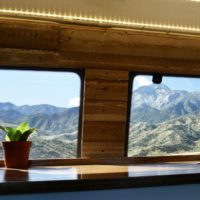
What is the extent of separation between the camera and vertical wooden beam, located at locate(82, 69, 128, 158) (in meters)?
2.88

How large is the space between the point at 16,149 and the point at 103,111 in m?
0.78

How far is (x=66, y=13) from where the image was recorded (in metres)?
2.49

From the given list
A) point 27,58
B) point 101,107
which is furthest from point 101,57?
point 27,58

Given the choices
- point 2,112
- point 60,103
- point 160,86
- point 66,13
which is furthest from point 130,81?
point 2,112

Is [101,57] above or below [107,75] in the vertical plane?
above

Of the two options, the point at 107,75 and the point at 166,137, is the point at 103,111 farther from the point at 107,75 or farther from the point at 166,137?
the point at 166,137

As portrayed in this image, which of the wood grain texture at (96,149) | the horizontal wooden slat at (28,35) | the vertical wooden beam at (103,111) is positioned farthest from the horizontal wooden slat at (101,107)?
the horizontal wooden slat at (28,35)

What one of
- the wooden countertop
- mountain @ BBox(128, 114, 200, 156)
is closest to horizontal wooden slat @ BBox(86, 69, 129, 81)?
mountain @ BBox(128, 114, 200, 156)

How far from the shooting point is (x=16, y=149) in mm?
2457

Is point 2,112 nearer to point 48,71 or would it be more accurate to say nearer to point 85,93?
point 48,71

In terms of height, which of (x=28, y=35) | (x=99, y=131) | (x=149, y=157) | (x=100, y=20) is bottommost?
(x=149, y=157)

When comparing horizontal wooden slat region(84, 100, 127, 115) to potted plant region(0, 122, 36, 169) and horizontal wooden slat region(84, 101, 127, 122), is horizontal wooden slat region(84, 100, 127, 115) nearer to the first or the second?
horizontal wooden slat region(84, 101, 127, 122)

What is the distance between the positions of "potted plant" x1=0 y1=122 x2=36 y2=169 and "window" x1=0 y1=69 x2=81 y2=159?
314 millimetres

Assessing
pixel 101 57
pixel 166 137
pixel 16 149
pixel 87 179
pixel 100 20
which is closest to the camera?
pixel 87 179
